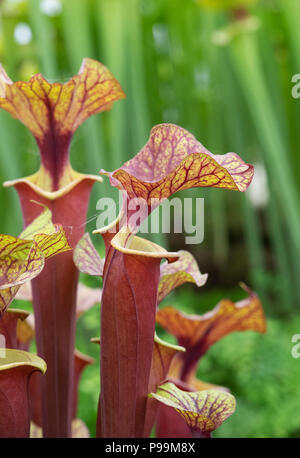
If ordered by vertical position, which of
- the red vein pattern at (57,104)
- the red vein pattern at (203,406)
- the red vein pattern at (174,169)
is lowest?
the red vein pattern at (203,406)

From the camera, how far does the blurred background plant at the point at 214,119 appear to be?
1083 millimetres

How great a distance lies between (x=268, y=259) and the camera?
2.13 meters

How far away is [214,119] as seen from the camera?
6.03 ft

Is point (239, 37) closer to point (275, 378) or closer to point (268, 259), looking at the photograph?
point (275, 378)

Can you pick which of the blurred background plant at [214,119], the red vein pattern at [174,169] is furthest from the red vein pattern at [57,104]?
the blurred background plant at [214,119]

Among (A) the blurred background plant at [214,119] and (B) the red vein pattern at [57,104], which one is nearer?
(B) the red vein pattern at [57,104]

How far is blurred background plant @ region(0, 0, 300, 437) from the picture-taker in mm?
1083

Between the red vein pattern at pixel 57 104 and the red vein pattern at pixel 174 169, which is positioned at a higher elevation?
the red vein pattern at pixel 57 104

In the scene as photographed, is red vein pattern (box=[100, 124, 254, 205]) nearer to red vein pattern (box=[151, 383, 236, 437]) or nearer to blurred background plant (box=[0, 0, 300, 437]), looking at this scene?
red vein pattern (box=[151, 383, 236, 437])

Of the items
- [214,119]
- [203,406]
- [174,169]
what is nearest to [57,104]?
[174,169]

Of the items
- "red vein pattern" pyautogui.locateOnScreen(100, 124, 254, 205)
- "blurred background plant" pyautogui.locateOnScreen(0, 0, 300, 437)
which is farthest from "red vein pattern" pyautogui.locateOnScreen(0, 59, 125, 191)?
"blurred background plant" pyautogui.locateOnScreen(0, 0, 300, 437)

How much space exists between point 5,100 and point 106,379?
21cm

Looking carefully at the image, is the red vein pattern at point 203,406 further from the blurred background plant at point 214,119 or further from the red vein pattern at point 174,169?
the blurred background plant at point 214,119
